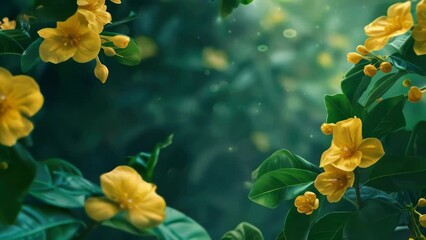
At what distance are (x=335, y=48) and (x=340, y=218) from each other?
1.31 ft

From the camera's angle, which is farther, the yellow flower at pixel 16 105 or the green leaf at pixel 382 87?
the green leaf at pixel 382 87

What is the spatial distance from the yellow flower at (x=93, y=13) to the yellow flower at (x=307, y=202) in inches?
14.8

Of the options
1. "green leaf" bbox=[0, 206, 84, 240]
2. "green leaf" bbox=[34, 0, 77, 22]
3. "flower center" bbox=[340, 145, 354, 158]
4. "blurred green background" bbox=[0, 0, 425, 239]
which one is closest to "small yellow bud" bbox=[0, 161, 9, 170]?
"green leaf" bbox=[0, 206, 84, 240]

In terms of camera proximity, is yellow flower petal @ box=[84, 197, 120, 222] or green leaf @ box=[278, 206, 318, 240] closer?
yellow flower petal @ box=[84, 197, 120, 222]

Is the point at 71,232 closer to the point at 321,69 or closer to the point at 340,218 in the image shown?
the point at 340,218

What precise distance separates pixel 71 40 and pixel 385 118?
1.53 feet

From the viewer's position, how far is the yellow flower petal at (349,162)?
0.81m

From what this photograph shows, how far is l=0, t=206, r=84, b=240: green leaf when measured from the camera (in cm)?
81

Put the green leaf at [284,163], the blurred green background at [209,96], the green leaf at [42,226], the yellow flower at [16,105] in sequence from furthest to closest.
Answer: the blurred green background at [209,96] < the green leaf at [284,163] < the green leaf at [42,226] < the yellow flower at [16,105]

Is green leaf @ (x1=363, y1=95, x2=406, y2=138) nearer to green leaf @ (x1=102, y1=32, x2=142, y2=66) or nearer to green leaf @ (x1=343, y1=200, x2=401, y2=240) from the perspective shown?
green leaf @ (x1=343, y1=200, x2=401, y2=240)

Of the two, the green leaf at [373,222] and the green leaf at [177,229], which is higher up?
the green leaf at [373,222]

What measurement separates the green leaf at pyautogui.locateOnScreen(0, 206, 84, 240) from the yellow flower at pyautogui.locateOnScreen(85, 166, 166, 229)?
3.4 inches

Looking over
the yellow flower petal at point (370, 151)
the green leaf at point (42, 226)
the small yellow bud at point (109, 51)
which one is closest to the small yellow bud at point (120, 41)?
the small yellow bud at point (109, 51)

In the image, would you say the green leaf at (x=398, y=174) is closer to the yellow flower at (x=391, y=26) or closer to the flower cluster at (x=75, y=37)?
the yellow flower at (x=391, y=26)
